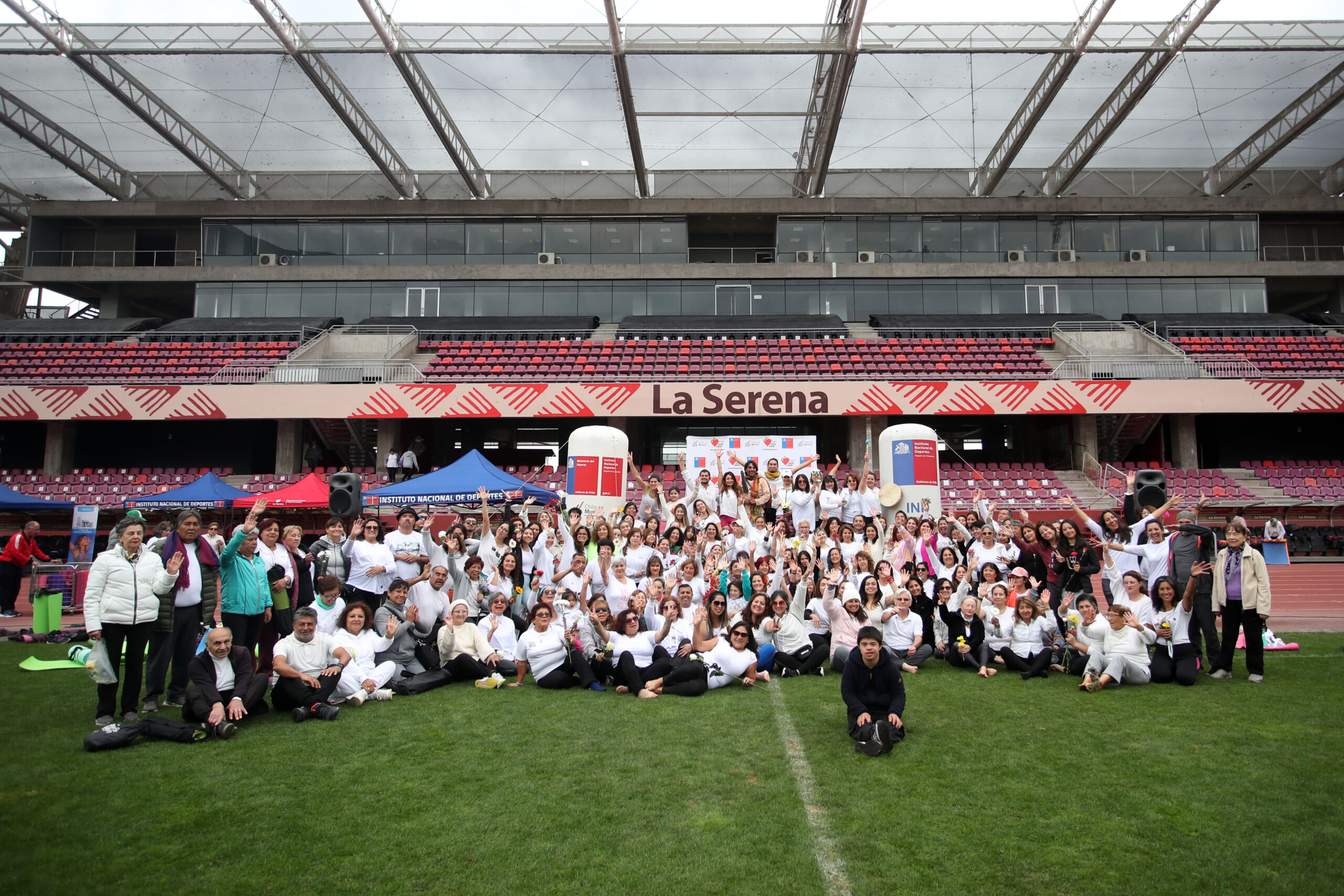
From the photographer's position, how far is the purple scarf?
6.39 metres

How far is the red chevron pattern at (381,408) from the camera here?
2412 centimetres

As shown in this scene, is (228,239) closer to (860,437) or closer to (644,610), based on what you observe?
(860,437)

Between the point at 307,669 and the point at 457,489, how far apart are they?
9.40 metres

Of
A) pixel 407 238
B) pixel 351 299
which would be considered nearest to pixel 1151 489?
pixel 407 238

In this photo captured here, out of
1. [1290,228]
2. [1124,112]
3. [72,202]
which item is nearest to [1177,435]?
[1124,112]

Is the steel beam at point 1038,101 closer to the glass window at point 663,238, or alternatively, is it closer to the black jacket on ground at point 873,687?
the glass window at point 663,238

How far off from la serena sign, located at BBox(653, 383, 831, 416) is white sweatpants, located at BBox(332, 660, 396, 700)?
17374 mm

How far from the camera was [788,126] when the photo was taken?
2666cm

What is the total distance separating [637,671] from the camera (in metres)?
7.25

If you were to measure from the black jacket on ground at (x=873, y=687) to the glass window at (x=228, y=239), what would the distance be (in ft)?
107

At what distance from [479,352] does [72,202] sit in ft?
59.8

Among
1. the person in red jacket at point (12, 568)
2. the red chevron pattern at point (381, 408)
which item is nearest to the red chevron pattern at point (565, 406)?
the red chevron pattern at point (381, 408)

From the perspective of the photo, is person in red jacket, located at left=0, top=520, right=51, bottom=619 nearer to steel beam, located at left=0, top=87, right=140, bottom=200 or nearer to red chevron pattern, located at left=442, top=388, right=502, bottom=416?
red chevron pattern, located at left=442, top=388, right=502, bottom=416

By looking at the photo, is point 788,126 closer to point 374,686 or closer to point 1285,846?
point 374,686
